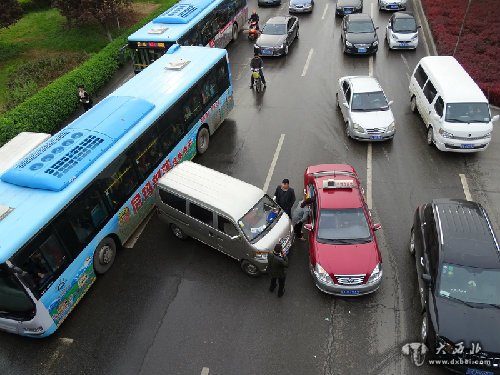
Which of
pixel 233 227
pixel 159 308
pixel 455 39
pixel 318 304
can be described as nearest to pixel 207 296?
pixel 159 308

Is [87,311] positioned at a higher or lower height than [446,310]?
lower

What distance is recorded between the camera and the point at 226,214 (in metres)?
10.9

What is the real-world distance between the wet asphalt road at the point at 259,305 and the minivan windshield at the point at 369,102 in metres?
1.37

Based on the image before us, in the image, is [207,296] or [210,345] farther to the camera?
[207,296]

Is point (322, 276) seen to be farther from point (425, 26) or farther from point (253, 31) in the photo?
point (425, 26)

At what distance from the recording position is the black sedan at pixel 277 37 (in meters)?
23.5

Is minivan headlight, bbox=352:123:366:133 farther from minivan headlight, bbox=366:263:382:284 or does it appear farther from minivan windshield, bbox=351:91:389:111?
minivan headlight, bbox=366:263:382:284

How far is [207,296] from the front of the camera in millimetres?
11062

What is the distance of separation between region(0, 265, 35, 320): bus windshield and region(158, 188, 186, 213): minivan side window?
4.27 m

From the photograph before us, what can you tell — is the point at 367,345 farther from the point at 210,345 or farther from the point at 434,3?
the point at 434,3

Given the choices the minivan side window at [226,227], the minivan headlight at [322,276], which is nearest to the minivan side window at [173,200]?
the minivan side window at [226,227]

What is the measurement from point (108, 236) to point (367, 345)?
7.12 m

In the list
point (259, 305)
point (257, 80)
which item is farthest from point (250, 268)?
point (257, 80)

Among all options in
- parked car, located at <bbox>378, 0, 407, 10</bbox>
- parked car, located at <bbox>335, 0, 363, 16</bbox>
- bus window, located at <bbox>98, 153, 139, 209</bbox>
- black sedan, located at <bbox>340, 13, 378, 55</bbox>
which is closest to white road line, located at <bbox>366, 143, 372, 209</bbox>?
bus window, located at <bbox>98, 153, 139, 209</bbox>
